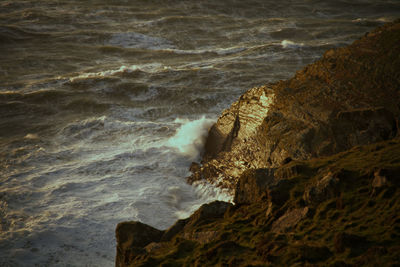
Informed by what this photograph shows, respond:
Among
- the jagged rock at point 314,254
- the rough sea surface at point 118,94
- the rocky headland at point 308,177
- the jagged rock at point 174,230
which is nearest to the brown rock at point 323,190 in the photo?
the rocky headland at point 308,177

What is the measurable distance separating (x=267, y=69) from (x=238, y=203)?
1172 centimetres

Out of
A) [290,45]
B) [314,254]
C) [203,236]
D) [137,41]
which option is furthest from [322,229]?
[137,41]

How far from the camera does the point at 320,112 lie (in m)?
6.89

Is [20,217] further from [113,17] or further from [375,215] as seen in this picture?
[113,17]

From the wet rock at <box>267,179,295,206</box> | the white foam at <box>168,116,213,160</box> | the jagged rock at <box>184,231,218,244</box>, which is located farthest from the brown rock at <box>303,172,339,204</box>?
the white foam at <box>168,116,213,160</box>

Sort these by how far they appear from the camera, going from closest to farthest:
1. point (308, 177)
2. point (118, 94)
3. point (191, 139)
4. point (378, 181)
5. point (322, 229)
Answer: point (322, 229) → point (378, 181) → point (308, 177) → point (191, 139) → point (118, 94)

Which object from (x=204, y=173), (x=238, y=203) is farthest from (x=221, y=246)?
(x=204, y=173)

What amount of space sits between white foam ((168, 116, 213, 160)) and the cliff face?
88cm

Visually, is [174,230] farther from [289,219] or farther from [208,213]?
[289,219]

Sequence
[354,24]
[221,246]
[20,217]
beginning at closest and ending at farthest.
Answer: [221,246]
[20,217]
[354,24]

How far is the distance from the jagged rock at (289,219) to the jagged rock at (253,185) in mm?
728

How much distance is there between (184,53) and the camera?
19391mm

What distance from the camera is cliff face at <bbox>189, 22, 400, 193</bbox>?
20.4 ft

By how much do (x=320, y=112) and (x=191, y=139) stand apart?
3691 mm
